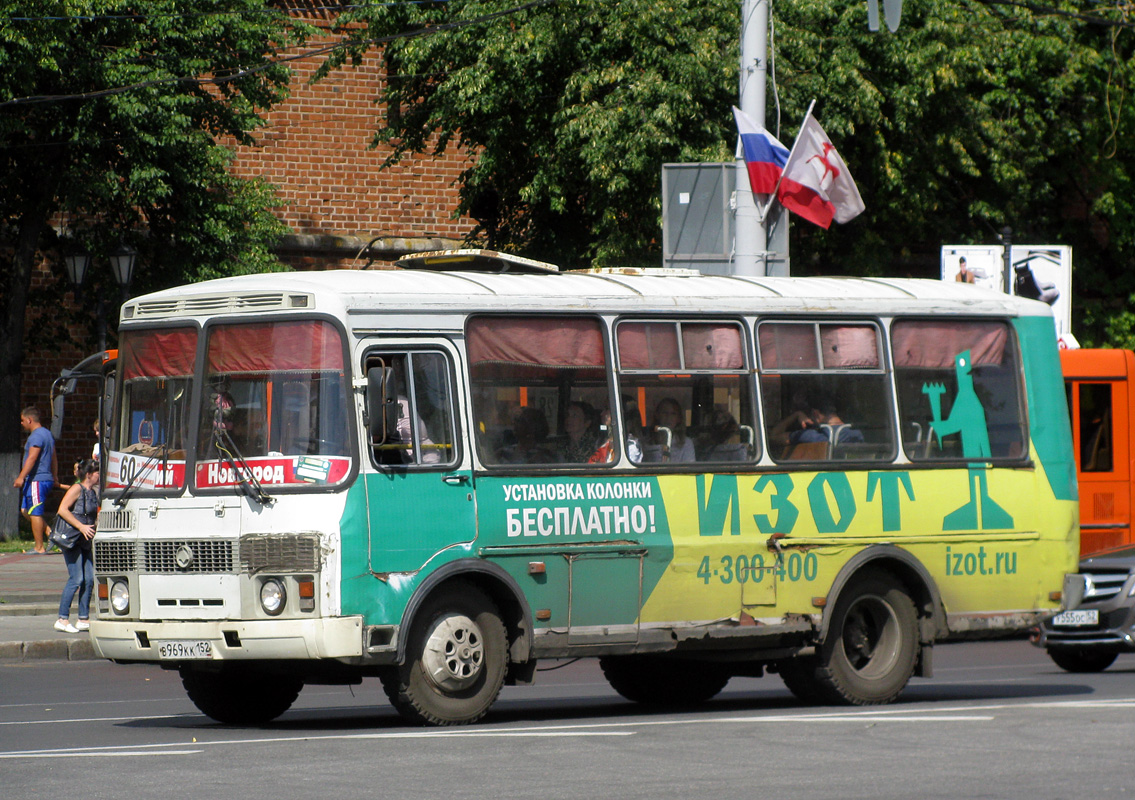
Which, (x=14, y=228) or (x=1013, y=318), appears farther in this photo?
(x=14, y=228)

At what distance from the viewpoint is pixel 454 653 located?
10.1 metres

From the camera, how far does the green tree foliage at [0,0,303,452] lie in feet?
78.8

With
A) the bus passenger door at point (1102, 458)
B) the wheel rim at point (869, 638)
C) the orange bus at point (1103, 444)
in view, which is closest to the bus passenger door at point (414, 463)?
the wheel rim at point (869, 638)

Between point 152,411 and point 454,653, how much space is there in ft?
7.67

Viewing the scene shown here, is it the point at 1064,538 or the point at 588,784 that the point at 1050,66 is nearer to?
the point at 1064,538

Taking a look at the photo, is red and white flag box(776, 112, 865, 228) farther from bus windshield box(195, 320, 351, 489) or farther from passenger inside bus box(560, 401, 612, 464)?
bus windshield box(195, 320, 351, 489)

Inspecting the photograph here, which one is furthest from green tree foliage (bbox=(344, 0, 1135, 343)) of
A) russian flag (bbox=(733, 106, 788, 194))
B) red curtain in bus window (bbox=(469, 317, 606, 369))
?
red curtain in bus window (bbox=(469, 317, 606, 369))

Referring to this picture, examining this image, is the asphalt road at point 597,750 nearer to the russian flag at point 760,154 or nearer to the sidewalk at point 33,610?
the sidewalk at point 33,610

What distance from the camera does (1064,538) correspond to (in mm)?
12547

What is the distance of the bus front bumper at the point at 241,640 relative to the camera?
9.68 meters

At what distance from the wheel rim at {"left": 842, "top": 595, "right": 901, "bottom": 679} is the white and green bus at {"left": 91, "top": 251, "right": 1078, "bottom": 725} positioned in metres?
0.02

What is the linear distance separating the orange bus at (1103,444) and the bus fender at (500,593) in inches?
473

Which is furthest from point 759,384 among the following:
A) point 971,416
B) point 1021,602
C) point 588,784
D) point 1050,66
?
point 1050,66

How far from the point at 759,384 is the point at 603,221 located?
13874 mm
